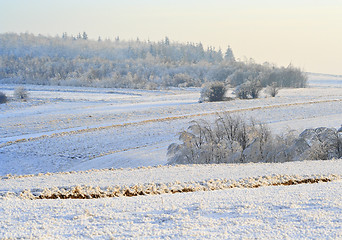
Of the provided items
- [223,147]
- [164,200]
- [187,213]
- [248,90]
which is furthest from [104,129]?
[248,90]

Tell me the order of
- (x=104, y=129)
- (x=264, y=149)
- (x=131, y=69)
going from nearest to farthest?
(x=264, y=149)
(x=104, y=129)
(x=131, y=69)

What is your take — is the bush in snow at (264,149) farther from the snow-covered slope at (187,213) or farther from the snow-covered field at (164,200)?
the snow-covered slope at (187,213)

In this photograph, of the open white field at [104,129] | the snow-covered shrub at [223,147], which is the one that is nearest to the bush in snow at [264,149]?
the snow-covered shrub at [223,147]

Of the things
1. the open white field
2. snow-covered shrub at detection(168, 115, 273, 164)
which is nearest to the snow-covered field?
the open white field

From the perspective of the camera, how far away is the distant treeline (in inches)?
4112

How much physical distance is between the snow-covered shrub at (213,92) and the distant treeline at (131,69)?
20789 millimetres

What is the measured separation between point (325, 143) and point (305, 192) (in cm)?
1230

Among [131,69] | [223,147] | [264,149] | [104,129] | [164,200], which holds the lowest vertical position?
[104,129]

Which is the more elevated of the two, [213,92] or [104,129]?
[213,92]

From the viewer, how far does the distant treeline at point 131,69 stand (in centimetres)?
10444

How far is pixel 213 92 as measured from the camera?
198 ft

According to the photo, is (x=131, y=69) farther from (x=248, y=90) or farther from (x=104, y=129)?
(x=104, y=129)

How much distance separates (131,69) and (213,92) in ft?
257

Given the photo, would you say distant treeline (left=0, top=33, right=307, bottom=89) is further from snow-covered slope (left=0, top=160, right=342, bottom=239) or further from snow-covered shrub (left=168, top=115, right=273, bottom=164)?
snow-covered slope (left=0, top=160, right=342, bottom=239)
